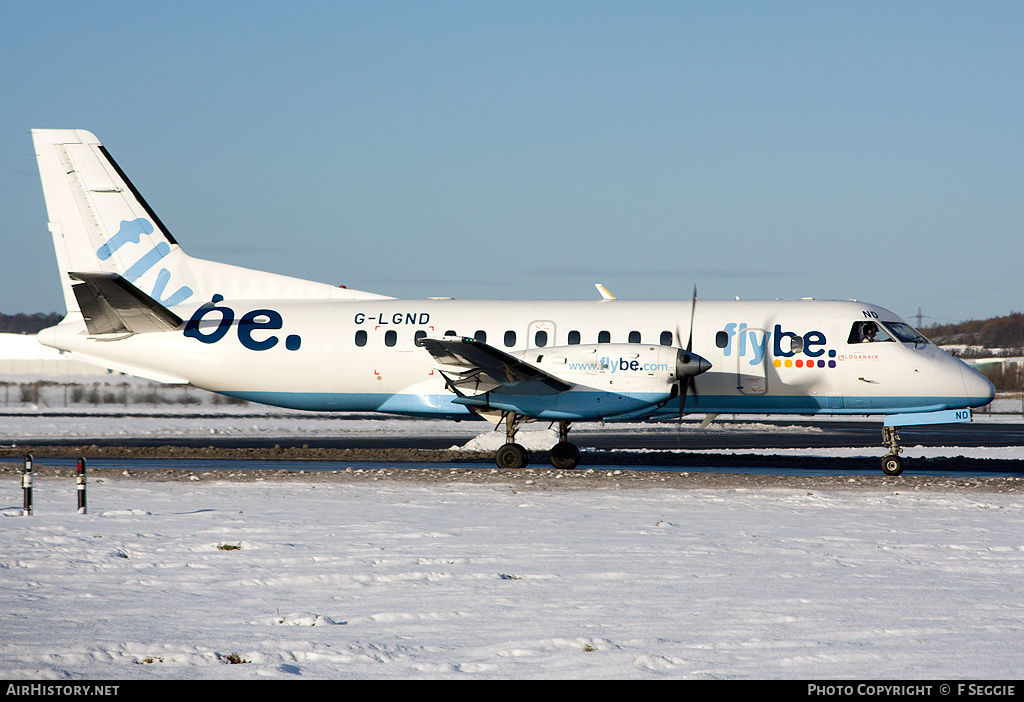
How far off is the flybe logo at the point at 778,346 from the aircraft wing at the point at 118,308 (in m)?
11.8

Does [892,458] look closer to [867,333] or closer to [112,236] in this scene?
[867,333]

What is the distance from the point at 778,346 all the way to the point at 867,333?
1.82 meters

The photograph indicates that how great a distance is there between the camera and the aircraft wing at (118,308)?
1872 cm

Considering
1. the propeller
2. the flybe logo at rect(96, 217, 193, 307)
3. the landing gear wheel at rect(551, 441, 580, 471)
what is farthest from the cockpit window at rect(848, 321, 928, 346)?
the flybe logo at rect(96, 217, 193, 307)

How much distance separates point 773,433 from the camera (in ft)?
103

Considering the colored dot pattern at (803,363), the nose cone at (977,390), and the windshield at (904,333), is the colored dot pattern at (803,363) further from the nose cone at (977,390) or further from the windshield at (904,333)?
the nose cone at (977,390)

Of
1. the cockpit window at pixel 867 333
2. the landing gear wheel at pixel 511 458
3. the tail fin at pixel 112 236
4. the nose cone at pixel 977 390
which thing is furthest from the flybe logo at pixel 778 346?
the tail fin at pixel 112 236

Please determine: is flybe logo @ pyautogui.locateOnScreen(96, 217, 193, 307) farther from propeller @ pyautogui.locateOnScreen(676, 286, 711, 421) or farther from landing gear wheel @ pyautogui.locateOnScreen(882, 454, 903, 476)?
landing gear wheel @ pyautogui.locateOnScreen(882, 454, 903, 476)

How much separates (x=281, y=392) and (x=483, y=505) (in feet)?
25.3

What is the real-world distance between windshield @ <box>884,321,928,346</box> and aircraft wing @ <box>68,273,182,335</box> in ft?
49.2

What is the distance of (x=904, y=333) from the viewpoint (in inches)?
746

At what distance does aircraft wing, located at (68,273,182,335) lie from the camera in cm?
1872

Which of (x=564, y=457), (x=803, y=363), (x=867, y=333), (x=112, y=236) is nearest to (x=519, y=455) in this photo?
(x=564, y=457)
